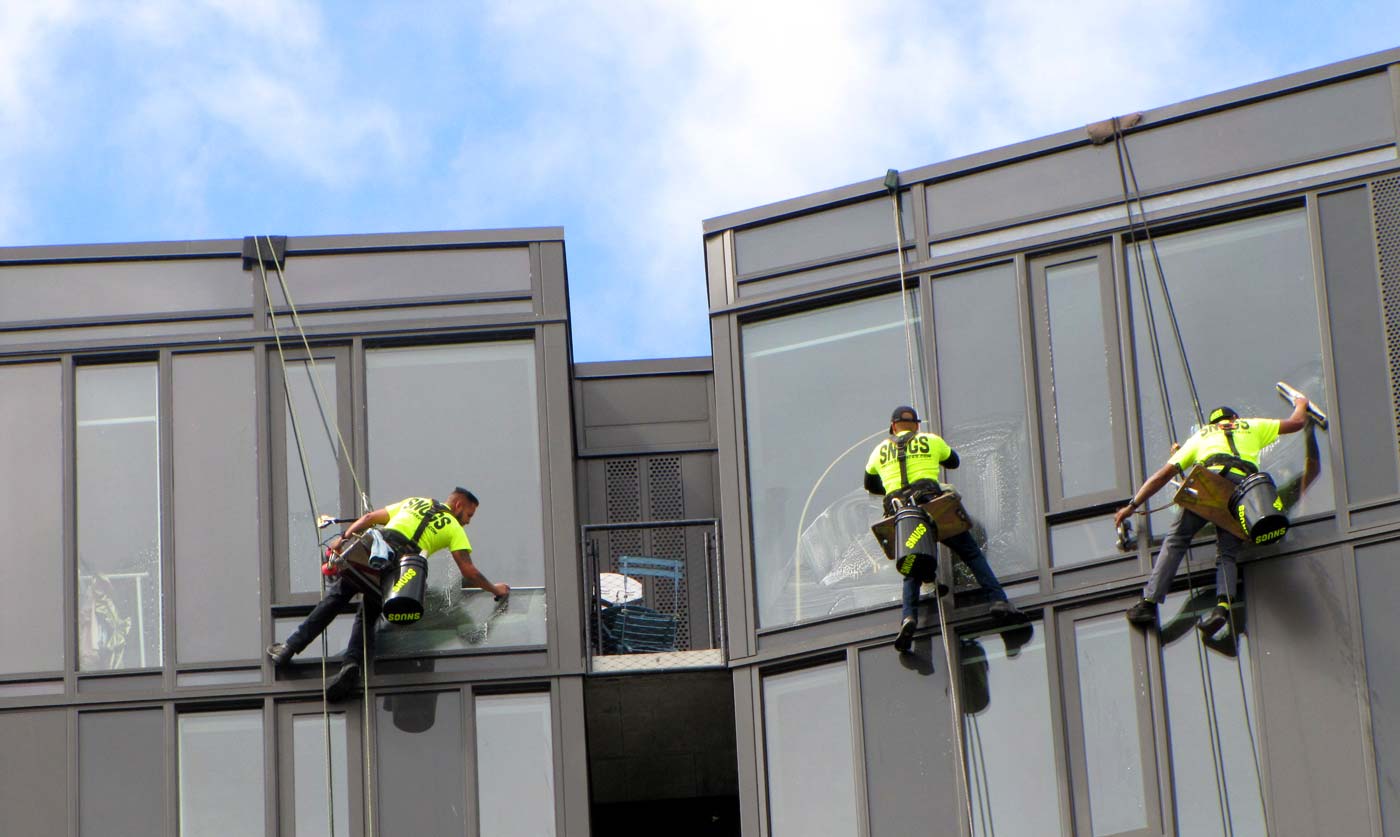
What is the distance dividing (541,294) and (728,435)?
189cm

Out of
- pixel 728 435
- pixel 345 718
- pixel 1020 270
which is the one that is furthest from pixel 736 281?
pixel 345 718

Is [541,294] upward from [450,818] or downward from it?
upward

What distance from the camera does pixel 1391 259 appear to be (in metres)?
15.7

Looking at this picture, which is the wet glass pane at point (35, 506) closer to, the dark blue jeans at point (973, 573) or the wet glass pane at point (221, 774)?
the wet glass pane at point (221, 774)

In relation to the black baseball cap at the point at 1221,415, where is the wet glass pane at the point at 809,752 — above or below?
below

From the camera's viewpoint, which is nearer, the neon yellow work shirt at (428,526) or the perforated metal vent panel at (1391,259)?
the perforated metal vent panel at (1391,259)

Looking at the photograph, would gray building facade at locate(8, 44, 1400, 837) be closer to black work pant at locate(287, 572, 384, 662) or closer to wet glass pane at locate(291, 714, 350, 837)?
wet glass pane at locate(291, 714, 350, 837)

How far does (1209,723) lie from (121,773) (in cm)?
767

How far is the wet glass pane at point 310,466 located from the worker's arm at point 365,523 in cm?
53

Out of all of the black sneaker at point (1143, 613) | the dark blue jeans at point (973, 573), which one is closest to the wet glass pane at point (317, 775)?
the dark blue jeans at point (973, 573)

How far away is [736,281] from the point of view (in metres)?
17.8

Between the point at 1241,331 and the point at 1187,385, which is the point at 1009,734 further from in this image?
the point at 1241,331

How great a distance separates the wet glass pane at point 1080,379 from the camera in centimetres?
1608

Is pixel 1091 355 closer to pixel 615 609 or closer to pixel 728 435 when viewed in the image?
pixel 728 435
